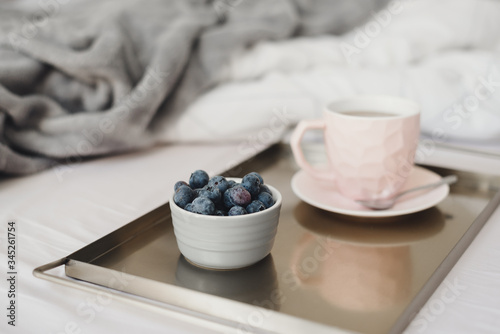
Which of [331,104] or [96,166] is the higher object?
[331,104]

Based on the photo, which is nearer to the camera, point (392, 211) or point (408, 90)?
point (392, 211)

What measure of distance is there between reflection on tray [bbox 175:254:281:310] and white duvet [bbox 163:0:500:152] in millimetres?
407

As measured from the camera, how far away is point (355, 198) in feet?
1.96

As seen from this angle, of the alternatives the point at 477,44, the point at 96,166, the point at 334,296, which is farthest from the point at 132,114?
the point at 477,44

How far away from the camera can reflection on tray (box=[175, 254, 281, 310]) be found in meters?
0.42

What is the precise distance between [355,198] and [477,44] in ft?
1.80

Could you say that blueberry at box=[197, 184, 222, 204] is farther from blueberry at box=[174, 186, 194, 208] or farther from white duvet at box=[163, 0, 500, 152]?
white duvet at box=[163, 0, 500, 152]

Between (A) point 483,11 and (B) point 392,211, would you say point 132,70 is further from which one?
(A) point 483,11

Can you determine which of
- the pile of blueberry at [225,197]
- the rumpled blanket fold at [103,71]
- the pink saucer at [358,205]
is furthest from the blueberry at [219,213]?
the rumpled blanket fold at [103,71]

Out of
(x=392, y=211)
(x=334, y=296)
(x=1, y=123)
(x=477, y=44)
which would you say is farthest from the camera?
(x=477, y=44)

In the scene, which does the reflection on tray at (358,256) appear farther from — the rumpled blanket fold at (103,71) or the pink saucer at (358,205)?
the rumpled blanket fold at (103,71)

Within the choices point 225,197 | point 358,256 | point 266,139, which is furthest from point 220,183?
point 266,139

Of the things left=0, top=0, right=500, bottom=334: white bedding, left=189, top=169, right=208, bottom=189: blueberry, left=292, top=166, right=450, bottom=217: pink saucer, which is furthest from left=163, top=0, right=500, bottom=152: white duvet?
left=189, top=169, right=208, bottom=189: blueberry

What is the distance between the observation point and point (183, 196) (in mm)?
471
